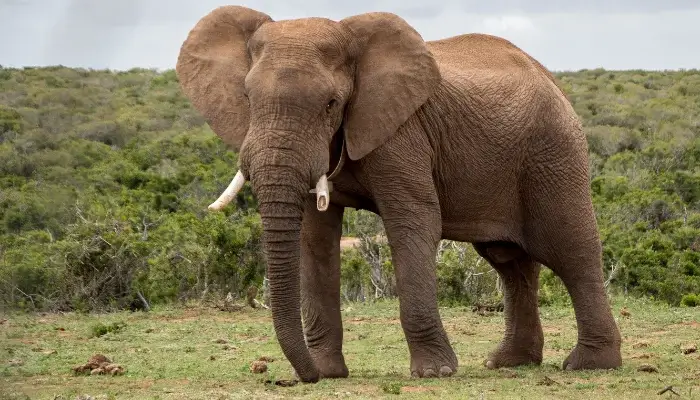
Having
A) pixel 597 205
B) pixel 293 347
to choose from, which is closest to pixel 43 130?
pixel 597 205

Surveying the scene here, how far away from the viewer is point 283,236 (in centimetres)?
798

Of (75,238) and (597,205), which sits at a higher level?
(597,205)

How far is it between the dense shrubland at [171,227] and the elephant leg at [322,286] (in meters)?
1.72

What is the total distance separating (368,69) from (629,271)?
9.22 metres

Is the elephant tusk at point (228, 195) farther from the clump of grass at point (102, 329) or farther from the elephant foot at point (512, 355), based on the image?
the clump of grass at point (102, 329)

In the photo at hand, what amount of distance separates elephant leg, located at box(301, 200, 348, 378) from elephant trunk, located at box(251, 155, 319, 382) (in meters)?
1.00

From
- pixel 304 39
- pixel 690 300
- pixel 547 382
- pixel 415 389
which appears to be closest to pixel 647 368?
pixel 547 382

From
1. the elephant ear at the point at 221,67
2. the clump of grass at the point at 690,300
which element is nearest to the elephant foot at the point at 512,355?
the elephant ear at the point at 221,67

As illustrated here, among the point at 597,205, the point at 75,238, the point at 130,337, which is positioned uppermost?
the point at 597,205

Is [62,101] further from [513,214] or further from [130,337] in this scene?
[513,214]

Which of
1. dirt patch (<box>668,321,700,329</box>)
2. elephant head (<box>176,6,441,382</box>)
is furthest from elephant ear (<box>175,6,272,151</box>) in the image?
dirt patch (<box>668,321,700,329</box>)

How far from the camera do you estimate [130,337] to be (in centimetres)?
1232

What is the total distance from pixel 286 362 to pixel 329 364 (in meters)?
1.38

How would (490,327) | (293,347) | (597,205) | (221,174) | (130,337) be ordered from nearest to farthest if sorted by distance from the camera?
(293,347) < (130,337) < (490,327) < (597,205) < (221,174)
